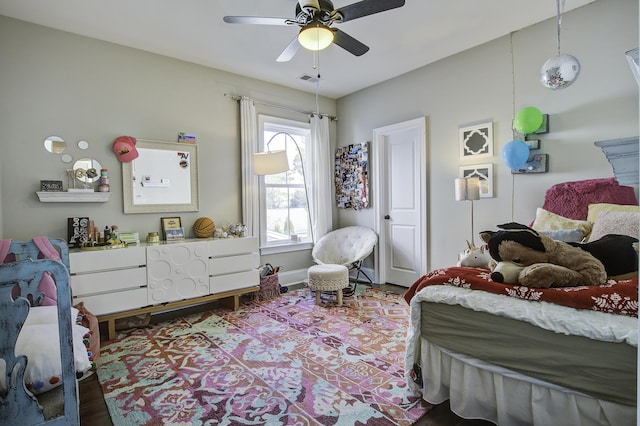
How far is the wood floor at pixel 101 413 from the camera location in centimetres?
165

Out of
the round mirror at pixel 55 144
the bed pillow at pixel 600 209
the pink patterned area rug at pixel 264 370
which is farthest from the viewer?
the round mirror at pixel 55 144

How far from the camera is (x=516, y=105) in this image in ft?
10.5

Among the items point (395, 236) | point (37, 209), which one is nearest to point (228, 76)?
point (37, 209)

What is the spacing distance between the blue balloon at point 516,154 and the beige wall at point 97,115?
3.01m

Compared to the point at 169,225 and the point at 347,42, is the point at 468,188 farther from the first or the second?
the point at 169,225

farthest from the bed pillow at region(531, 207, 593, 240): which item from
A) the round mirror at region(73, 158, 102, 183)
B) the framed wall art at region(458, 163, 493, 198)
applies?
the round mirror at region(73, 158, 102, 183)

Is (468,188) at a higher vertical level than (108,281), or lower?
higher

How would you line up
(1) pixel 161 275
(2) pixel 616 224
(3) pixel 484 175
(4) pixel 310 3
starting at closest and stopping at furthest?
(4) pixel 310 3, (2) pixel 616 224, (1) pixel 161 275, (3) pixel 484 175

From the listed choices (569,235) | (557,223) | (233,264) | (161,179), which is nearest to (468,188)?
(557,223)

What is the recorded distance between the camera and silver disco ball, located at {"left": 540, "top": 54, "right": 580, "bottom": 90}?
7.90 feet

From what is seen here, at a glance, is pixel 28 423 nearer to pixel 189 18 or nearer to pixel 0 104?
pixel 0 104

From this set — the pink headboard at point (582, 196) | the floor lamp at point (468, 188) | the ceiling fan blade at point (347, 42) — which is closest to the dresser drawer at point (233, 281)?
the floor lamp at point (468, 188)

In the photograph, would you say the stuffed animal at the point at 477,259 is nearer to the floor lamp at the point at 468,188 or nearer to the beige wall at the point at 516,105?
the floor lamp at the point at 468,188

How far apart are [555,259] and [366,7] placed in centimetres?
189
